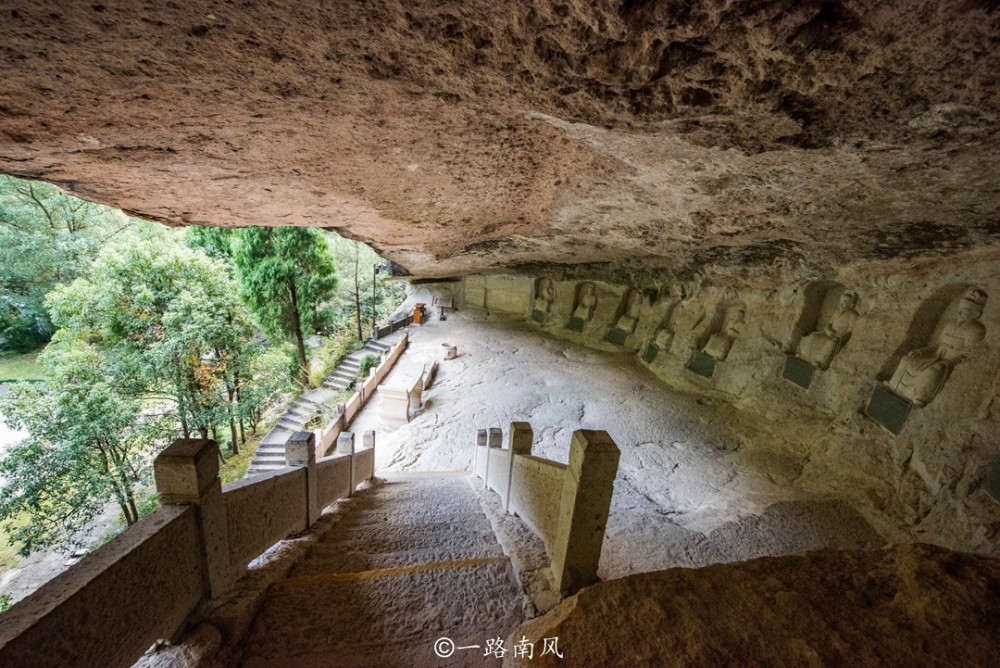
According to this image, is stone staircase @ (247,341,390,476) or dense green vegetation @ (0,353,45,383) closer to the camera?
stone staircase @ (247,341,390,476)

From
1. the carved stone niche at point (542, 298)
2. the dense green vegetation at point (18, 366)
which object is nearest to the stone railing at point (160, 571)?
the carved stone niche at point (542, 298)

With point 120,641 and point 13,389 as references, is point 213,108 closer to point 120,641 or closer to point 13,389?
point 120,641

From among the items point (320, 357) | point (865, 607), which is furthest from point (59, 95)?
point (320, 357)

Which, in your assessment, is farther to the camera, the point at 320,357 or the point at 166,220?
the point at 320,357

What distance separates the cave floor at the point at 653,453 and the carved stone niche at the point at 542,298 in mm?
2025

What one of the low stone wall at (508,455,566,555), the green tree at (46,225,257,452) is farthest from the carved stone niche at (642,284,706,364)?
the green tree at (46,225,257,452)

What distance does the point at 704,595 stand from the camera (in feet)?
8.04

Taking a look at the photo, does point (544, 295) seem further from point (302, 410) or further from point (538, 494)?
point (538, 494)

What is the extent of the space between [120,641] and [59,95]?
3166 millimetres

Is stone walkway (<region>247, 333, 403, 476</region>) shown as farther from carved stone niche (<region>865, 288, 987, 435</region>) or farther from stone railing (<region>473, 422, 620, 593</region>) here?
carved stone niche (<region>865, 288, 987, 435</region>)

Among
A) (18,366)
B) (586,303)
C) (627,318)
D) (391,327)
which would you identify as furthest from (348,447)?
(18,366)

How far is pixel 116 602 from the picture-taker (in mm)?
2041

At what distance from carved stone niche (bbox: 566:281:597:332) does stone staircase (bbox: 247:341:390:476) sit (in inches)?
303

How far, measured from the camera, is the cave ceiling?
1.88 m
